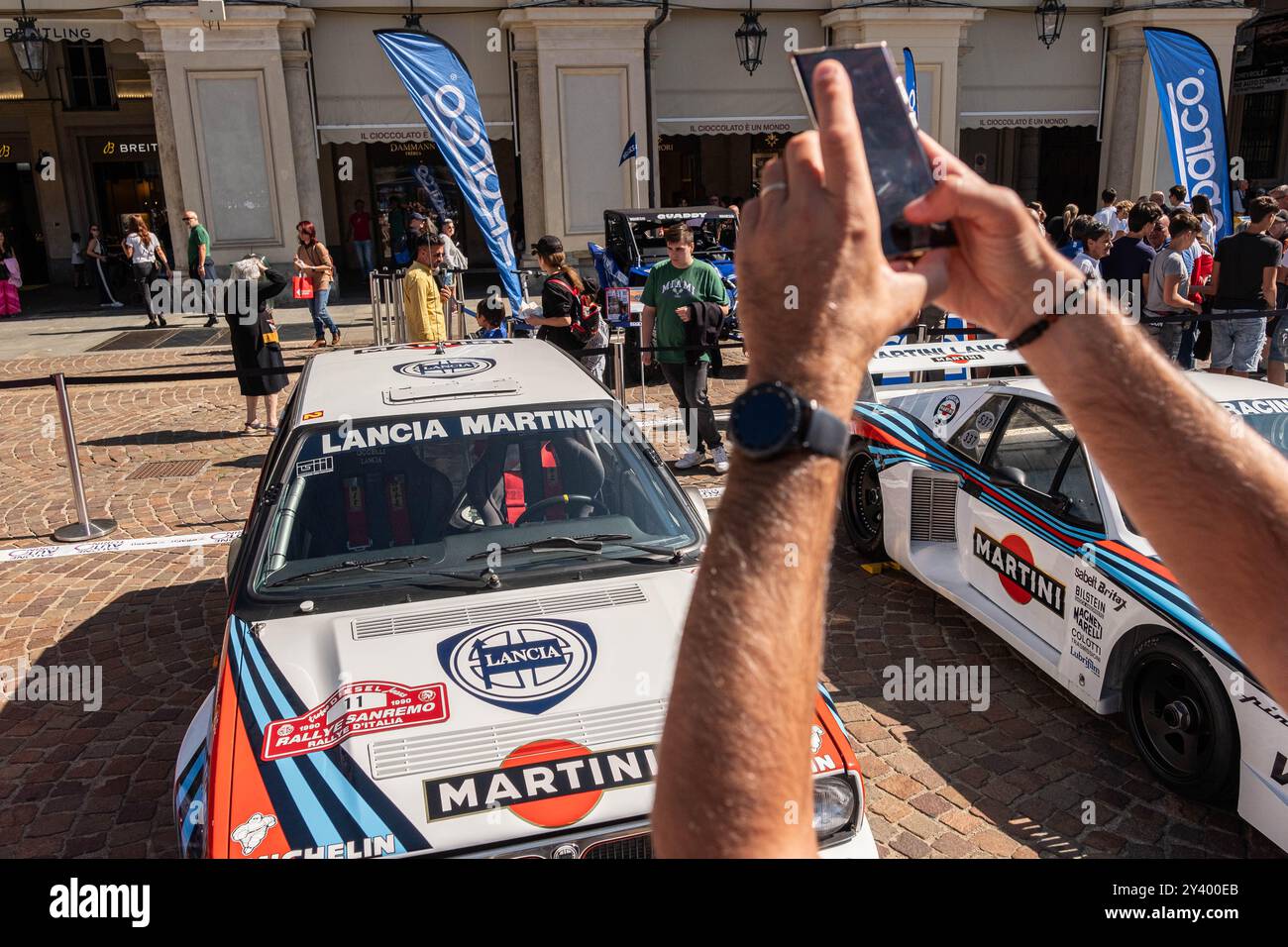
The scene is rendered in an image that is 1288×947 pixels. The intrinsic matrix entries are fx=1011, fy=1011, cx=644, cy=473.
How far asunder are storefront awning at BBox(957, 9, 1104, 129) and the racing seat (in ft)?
66.4

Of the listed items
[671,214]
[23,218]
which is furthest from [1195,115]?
[23,218]

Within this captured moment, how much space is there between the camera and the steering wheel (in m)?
4.29

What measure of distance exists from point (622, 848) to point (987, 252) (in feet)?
6.75

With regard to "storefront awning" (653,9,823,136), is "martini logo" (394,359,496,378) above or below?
below

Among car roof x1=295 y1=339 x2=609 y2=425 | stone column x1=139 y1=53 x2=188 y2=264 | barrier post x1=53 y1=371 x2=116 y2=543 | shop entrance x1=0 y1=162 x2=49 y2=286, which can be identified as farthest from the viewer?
shop entrance x1=0 y1=162 x2=49 y2=286

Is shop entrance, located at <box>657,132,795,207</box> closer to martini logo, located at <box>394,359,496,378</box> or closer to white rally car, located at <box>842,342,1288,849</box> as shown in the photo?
white rally car, located at <box>842,342,1288,849</box>

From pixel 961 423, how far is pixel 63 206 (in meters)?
26.4

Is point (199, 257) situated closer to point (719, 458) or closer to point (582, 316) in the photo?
point (582, 316)

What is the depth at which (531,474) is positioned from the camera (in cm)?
441

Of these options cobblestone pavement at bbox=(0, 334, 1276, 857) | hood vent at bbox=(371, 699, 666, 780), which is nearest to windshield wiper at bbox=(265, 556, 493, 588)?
hood vent at bbox=(371, 699, 666, 780)

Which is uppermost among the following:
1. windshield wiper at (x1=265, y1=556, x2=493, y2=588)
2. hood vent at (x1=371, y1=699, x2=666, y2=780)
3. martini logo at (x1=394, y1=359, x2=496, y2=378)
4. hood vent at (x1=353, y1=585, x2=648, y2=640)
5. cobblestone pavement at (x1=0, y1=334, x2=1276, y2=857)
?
martini logo at (x1=394, y1=359, x2=496, y2=378)

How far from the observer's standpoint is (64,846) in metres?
4.25

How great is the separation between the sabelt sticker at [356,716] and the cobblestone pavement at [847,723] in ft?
5.27

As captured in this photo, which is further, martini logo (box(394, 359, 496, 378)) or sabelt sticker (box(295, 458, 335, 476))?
martini logo (box(394, 359, 496, 378))
